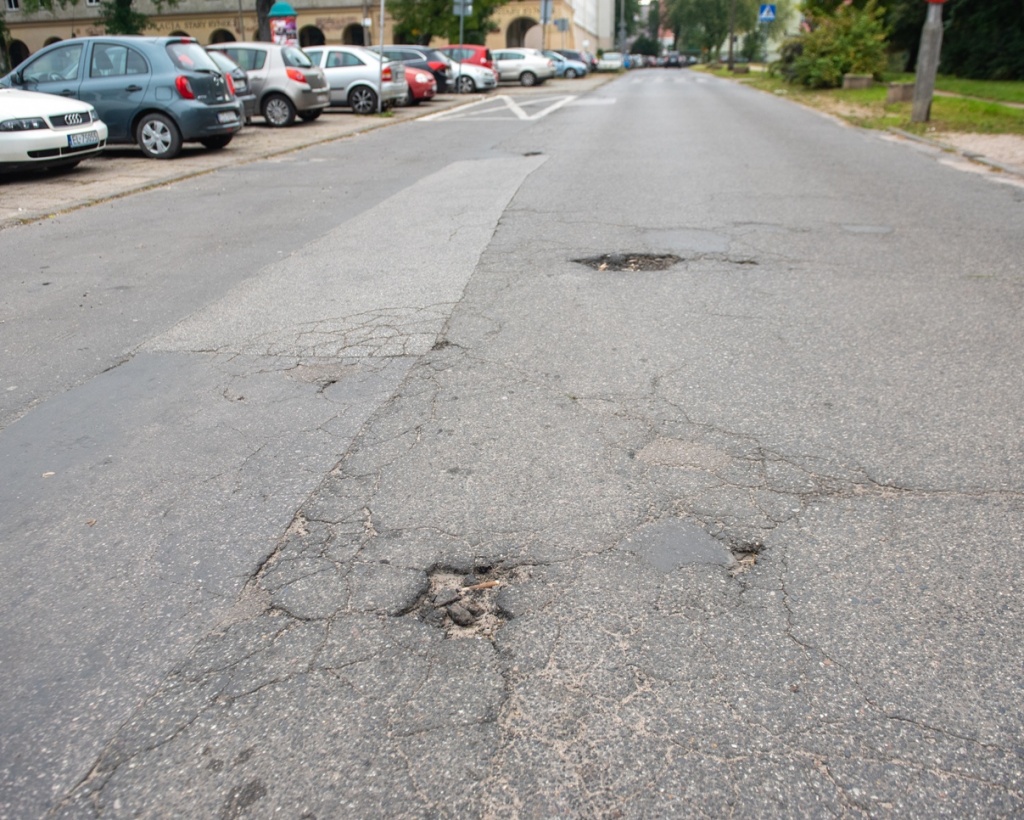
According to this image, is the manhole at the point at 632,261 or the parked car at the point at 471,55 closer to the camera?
the manhole at the point at 632,261

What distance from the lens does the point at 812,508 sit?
134 inches

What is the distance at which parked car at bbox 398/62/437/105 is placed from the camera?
86.4ft

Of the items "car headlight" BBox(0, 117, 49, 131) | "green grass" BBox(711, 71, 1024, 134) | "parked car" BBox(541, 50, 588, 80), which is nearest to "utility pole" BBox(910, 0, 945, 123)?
"green grass" BBox(711, 71, 1024, 134)

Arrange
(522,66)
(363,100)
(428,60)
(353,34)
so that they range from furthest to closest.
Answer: (353,34) < (522,66) < (428,60) < (363,100)

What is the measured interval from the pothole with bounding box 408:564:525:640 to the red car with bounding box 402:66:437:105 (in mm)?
24858

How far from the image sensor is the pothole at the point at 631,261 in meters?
7.05

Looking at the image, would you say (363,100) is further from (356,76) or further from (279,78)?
(279,78)

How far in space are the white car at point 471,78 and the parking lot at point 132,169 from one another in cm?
1424

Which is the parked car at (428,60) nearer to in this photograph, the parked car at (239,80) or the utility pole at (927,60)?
the parked car at (239,80)

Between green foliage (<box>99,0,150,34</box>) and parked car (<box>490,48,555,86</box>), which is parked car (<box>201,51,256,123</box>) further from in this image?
green foliage (<box>99,0,150,34</box>)

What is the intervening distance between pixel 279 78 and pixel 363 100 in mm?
4365

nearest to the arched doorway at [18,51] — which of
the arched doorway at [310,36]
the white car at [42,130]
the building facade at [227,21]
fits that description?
the building facade at [227,21]

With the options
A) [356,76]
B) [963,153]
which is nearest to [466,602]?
[963,153]

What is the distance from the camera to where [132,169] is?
1299 cm
